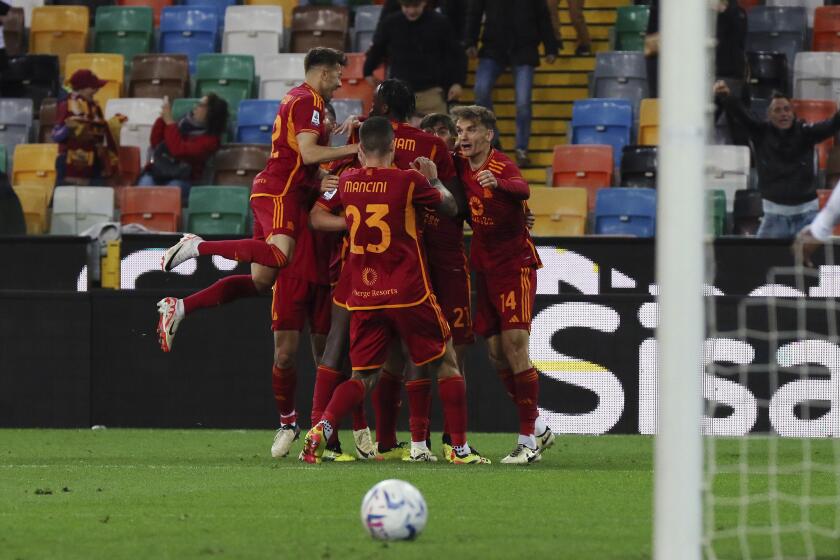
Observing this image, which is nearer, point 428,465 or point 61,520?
point 61,520

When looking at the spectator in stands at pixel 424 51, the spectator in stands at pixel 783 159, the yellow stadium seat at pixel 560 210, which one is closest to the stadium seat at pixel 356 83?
the spectator in stands at pixel 424 51

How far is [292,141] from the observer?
9.06 meters

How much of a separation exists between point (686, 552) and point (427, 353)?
3834 mm

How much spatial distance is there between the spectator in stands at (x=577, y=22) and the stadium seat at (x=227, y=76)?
3058 millimetres

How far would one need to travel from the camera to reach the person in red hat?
1419 cm

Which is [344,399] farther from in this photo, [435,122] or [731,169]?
[731,169]

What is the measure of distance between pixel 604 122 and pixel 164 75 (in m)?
4.64

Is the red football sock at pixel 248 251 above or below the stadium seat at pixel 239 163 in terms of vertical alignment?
below

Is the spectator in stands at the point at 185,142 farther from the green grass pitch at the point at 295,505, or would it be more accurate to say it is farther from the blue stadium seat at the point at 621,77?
the green grass pitch at the point at 295,505

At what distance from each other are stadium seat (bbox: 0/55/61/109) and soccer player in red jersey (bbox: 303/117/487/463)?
8.74 m

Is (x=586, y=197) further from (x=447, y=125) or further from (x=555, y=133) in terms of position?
(x=447, y=125)

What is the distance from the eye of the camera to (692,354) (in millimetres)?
4594

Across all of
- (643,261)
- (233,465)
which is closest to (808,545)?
(233,465)

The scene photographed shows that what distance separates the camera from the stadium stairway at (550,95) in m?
15.2
